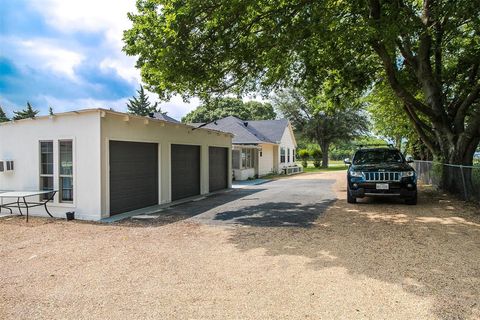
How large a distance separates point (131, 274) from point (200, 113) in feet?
167

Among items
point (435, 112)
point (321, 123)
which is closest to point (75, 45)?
point (435, 112)

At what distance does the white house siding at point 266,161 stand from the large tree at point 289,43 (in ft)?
46.2

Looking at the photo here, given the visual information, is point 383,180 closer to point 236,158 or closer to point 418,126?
point 418,126

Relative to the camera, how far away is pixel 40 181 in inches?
379

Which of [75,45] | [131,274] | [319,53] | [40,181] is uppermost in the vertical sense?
[75,45]

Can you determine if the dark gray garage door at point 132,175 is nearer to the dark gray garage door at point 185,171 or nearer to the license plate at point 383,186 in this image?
the dark gray garage door at point 185,171

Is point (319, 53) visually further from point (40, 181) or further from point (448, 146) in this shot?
point (40, 181)

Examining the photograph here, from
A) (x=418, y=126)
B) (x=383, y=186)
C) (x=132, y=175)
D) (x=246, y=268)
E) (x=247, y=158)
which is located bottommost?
(x=246, y=268)

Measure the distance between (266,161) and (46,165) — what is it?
20455mm

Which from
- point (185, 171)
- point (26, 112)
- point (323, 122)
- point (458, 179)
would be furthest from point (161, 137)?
point (26, 112)

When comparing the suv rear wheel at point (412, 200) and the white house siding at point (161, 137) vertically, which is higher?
the white house siding at point (161, 137)

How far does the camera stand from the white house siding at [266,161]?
2661 cm

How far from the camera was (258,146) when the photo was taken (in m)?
24.9

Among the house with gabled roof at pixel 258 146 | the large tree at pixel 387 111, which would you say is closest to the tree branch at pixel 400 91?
the large tree at pixel 387 111
